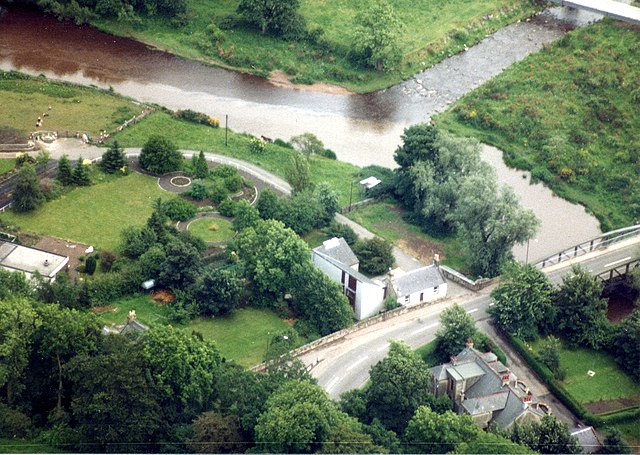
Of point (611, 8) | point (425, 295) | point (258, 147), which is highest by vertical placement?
point (611, 8)

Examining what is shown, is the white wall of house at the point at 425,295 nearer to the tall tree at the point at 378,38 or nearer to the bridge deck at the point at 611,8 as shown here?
the tall tree at the point at 378,38

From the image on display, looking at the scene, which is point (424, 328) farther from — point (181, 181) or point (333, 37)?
point (333, 37)

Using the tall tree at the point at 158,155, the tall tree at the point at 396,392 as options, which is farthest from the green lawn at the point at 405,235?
the tall tree at the point at 396,392

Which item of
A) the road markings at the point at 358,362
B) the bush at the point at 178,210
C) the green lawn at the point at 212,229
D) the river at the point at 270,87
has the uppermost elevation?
the bush at the point at 178,210

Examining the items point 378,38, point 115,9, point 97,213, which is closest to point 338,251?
point 97,213

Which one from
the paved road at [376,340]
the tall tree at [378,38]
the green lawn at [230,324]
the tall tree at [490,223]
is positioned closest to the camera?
the paved road at [376,340]

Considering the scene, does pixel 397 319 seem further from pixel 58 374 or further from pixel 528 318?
pixel 58 374
